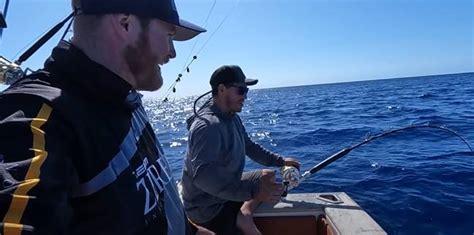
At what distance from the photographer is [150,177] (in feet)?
3.81

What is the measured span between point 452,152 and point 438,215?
354 cm

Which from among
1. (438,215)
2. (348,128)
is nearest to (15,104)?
(438,215)

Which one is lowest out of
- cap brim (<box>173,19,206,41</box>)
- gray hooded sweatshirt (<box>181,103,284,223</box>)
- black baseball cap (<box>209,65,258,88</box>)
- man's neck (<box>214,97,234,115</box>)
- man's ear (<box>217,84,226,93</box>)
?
gray hooded sweatshirt (<box>181,103,284,223</box>)

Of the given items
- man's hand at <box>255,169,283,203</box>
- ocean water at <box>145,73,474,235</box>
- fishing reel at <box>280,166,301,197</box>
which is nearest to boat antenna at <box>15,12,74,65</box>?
man's hand at <box>255,169,283,203</box>

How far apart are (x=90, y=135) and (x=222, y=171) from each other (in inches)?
66.9

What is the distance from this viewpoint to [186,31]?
1.59 metres

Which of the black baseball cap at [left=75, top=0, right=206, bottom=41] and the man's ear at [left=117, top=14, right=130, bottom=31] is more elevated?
the black baseball cap at [left=75, top=0, right=206, bottom=41]

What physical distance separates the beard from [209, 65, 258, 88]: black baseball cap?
5.75ft

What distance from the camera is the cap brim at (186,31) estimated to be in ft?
4.77

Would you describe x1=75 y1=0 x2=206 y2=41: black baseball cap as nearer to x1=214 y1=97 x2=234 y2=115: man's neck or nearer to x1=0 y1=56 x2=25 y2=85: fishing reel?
x1=0 y1=56 x2=25 y2=85: fishing reel

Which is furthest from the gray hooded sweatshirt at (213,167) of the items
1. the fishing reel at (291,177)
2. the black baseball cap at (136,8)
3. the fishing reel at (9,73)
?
the black baseball cap at (136,8)

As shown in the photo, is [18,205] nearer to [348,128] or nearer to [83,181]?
[83,181]

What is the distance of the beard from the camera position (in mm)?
1076

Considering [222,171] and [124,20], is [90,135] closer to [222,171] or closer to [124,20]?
[124,20]
